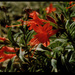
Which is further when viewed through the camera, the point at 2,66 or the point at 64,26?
the point at 2,66

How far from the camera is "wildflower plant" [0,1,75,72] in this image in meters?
0.93

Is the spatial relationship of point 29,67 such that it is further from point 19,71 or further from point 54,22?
point 54,22

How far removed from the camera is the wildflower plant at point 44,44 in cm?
93

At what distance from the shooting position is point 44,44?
902mm

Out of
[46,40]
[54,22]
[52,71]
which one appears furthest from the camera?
[52,71]

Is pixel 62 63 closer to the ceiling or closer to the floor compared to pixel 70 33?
closer to the floor

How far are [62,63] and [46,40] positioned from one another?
18.7 inches

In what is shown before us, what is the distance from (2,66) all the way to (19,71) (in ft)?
0.99

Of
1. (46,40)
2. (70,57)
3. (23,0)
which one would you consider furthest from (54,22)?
(23,0)

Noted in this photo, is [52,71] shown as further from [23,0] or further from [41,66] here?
[23,0]

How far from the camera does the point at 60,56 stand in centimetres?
124

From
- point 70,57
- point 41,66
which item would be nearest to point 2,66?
point 41,66

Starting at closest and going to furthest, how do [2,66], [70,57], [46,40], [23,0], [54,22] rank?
[46,40] → [54,22] → [70,57] → [2,66] → [23,0]

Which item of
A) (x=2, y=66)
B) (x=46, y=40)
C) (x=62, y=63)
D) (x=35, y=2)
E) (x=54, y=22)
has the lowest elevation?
(x=2, y=66)
